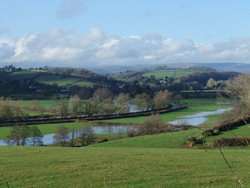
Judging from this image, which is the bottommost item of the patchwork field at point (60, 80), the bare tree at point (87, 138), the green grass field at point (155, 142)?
the bare tree at point (87, 138)

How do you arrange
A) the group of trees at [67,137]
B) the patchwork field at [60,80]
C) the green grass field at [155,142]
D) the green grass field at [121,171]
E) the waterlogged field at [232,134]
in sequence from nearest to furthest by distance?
the green grass field at [121,171], the green grass field at [155,142], the waterlogged field at [232,134], the group of trees at [67,137], the patchwork field at [60,80]

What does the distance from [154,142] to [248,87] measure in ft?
86.6

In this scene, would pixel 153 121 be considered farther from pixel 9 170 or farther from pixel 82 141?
pixel 9 170

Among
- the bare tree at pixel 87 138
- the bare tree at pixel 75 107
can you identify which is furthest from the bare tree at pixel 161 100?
the bare tree at pixel 87 138

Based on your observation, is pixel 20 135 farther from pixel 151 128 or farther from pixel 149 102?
pixel 149 102

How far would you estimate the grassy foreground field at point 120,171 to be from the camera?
11.9 m

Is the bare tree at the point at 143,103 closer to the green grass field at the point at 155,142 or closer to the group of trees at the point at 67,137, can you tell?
the group of trees at the point at 67,137

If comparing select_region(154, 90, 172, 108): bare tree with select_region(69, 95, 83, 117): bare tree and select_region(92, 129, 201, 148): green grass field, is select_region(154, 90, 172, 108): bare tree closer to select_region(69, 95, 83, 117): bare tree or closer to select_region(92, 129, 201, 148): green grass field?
select_region(69, 95, 83, 117): bare tree

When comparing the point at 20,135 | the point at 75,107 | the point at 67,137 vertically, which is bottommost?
→ the point at 75,107

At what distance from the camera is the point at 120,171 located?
544 inches

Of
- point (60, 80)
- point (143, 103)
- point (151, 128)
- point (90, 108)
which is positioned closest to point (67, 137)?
point (151, 128)

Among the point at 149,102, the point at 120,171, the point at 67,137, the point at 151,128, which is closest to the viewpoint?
the point at 120,171

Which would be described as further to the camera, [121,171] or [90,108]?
[90,108]

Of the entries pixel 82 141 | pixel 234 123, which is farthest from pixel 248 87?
pixel 82 141
